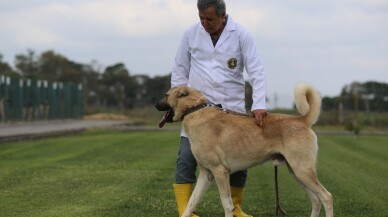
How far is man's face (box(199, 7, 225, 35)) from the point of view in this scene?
821cm

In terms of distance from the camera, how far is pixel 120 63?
3462 inches

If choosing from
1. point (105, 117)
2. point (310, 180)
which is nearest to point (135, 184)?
point (310, 180)

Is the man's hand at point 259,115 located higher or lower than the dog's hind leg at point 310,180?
higher

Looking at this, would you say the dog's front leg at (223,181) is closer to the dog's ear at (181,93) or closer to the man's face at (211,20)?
the dog's ear at (181,93)

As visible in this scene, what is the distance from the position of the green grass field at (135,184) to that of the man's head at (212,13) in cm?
250

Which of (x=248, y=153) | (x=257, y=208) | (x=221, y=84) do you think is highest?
(x=221, y=84)

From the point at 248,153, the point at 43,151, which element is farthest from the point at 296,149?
the point at 43,151

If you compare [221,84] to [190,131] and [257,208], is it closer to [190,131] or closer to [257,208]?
[190,131]

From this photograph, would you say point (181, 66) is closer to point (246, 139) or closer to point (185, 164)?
point (185, 164)

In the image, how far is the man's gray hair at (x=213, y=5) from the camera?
816cm

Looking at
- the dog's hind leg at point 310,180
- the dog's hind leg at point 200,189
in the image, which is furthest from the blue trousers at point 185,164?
the dog's hind leg at point 310,180

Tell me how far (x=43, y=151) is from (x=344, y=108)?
34.3m

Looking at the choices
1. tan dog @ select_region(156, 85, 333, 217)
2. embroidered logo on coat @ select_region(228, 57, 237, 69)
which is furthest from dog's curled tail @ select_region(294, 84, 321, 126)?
embroidered logo on coat @ select_region(228, 57, 237, 69)

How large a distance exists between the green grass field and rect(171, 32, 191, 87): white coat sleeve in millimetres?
1703
